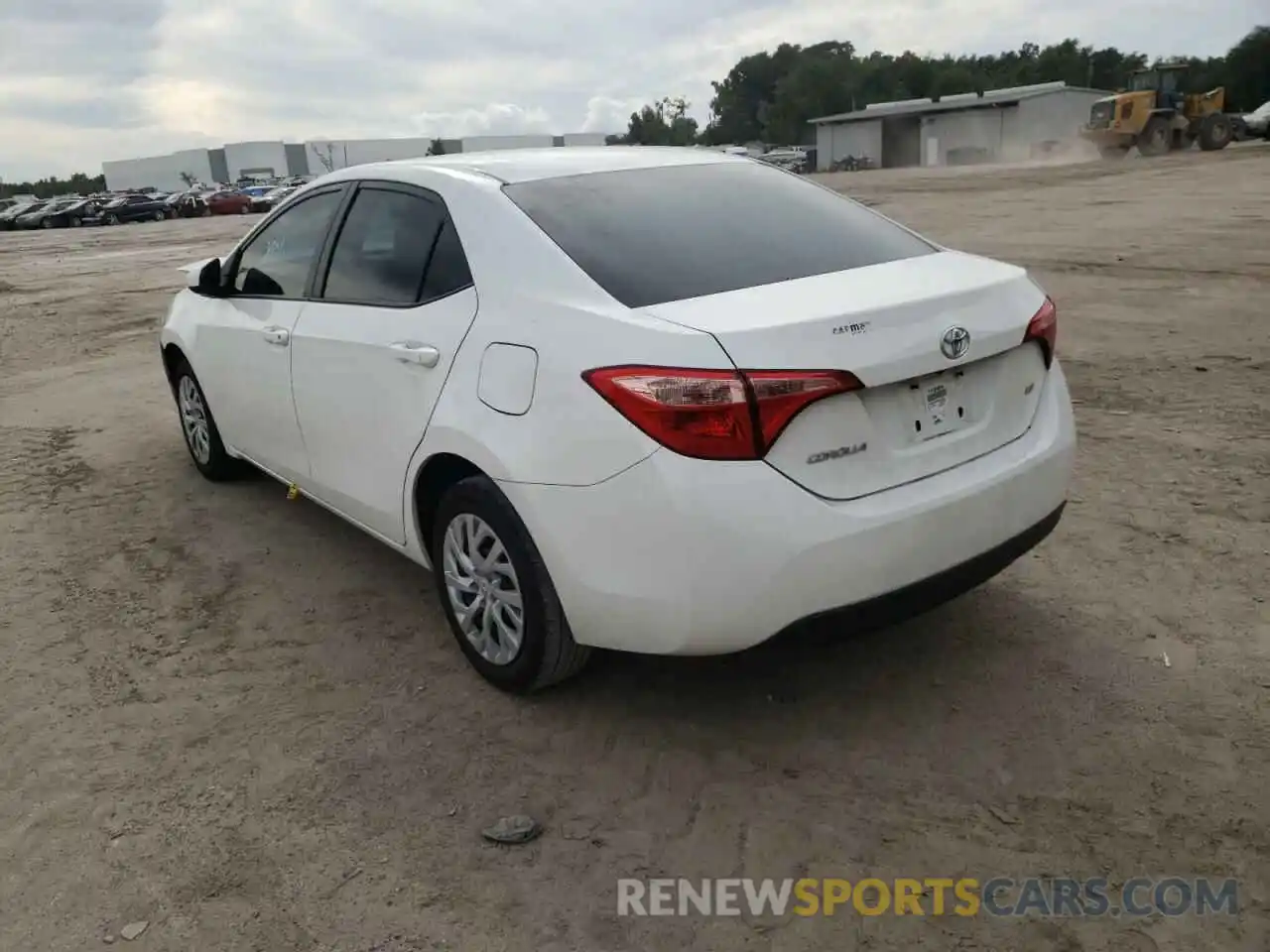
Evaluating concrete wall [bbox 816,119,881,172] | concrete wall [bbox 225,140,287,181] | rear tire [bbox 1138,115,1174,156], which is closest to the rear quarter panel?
rear tire [bbox 1138,115,1174,156]

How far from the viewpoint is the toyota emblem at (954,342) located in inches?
112

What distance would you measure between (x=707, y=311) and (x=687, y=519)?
58 cm

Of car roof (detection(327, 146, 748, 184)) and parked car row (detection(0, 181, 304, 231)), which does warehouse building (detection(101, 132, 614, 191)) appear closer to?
parked car row (detection(0, 181, 304, 231))

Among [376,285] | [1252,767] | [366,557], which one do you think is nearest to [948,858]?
[1252,767]

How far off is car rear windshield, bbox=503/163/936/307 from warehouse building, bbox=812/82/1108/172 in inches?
2091

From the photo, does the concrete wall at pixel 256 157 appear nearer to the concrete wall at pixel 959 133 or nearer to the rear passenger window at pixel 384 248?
the concrete wall at pixel 959 133

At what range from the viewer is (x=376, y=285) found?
12.4 ft

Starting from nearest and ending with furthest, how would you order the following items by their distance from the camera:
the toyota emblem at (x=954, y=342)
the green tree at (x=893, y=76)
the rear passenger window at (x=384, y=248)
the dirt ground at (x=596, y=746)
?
the dirt ground at (x=596, y=746), the toyota emblem at (x=954, y=342), the rear passenger window at (x=384, y=248), the green tree at (x=893, y=76)

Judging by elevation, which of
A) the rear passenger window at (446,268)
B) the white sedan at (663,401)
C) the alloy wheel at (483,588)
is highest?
the rear passenger window at (446,268)

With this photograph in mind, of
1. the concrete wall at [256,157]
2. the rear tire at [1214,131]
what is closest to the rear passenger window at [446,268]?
the rear tire at [1214,131]

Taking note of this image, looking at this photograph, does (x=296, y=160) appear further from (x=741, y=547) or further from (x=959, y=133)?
(x=741, y=547)

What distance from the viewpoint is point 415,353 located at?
133 inches

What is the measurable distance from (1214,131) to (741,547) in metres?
39.9

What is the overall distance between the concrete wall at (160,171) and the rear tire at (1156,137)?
334ft
